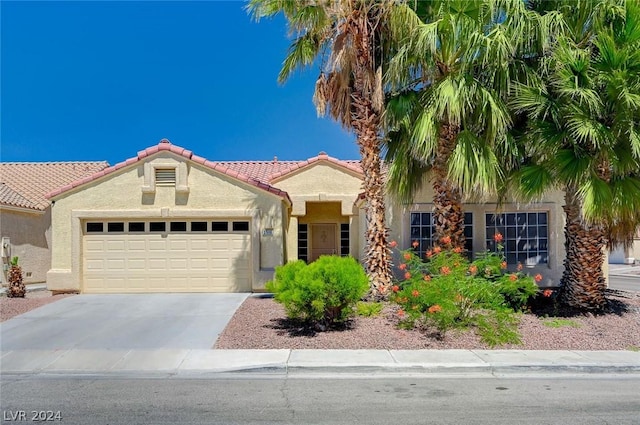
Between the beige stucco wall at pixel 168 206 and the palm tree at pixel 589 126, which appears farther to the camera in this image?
the beige stucco wall at pixel 168 206

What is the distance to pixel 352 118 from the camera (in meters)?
11.8

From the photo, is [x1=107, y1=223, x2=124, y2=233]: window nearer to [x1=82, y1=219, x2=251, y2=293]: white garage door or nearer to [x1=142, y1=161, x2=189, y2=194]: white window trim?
[x1=82, y1=219, x2=251, y2=293]: white garage door

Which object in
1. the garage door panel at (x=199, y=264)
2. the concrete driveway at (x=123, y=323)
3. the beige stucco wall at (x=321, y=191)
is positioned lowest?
the concrete driveway at (x=123, y=323)

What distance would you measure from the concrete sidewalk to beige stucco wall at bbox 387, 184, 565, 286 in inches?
245

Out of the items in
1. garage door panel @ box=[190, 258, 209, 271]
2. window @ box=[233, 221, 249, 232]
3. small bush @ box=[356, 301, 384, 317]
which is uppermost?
window @ box=[233, 221, 249, 232]

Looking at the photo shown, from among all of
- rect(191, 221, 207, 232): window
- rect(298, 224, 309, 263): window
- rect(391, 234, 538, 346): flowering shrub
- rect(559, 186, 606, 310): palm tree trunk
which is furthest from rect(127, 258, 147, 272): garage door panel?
rect(559, 186, 606, 310): palm tree trunk

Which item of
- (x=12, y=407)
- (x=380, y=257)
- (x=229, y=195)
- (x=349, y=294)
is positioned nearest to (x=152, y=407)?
(x=12, y=407)

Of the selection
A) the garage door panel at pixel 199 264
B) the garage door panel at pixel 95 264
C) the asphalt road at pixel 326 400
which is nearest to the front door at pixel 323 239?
the garage door panel at pixel 199 264

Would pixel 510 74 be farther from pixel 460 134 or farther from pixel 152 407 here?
pixel 152 407

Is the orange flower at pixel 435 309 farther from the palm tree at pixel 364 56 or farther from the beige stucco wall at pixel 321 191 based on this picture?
the beige stucco wall at pixel 321 191

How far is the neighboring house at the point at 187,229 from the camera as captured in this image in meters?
13.7

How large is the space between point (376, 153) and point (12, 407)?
28.5 ft

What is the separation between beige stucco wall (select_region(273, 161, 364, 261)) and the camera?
52.6 ft

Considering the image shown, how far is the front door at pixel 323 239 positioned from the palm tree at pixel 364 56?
642 cm
